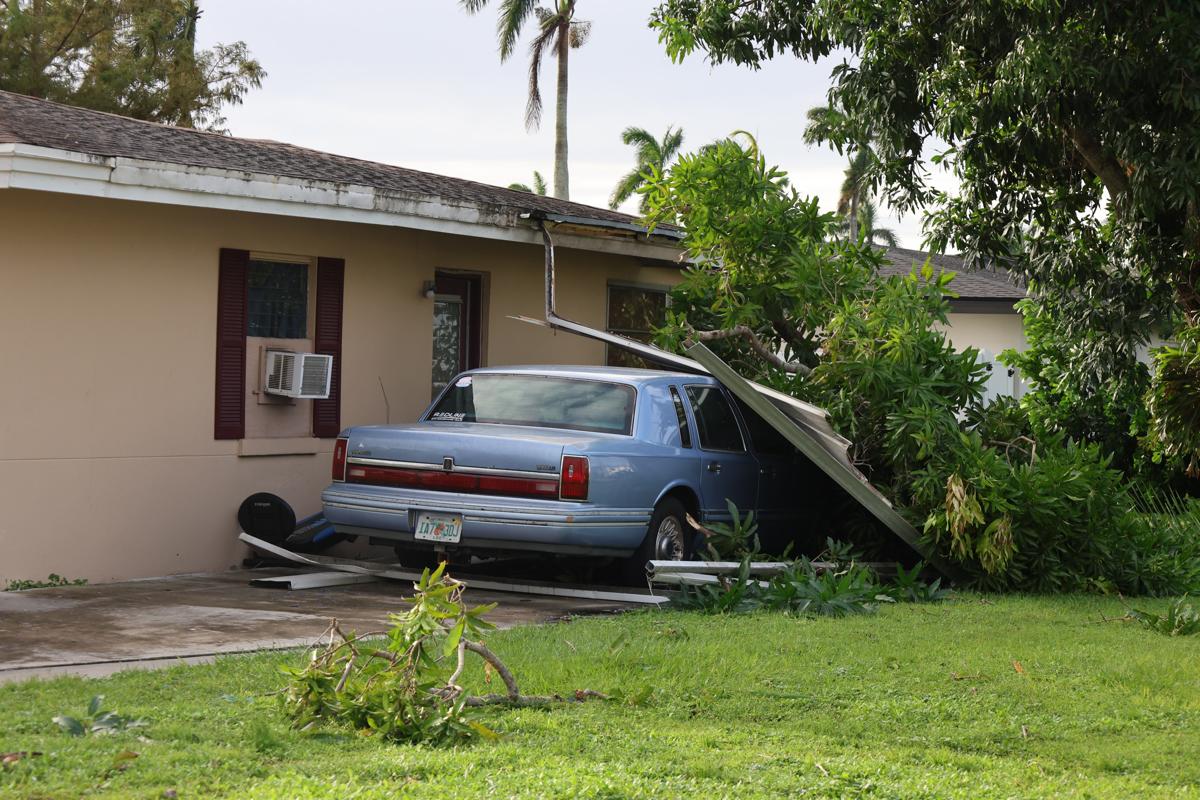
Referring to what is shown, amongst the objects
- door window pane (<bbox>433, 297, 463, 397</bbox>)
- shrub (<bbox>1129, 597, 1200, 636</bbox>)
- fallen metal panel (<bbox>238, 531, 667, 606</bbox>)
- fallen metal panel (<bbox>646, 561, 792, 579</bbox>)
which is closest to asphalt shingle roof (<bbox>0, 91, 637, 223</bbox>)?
door window pane (<bbox>433, 297, 463, 397</bbox>)

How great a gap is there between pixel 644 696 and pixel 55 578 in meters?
5.44

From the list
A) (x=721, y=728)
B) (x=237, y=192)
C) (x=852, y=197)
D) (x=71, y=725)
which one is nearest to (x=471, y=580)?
(x=237, y=192)

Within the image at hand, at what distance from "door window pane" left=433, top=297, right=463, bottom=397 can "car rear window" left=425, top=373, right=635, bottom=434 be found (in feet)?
7.68

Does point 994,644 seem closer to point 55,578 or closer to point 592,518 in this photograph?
point 592,518

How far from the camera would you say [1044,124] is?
13133 millimetres

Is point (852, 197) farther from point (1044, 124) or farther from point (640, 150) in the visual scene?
point (1044, 124)

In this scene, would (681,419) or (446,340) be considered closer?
(681,419)

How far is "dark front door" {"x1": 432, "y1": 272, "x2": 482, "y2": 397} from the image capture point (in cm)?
1346

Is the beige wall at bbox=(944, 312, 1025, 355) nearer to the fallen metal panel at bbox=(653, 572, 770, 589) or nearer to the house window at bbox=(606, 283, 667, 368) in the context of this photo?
the house window at bbox=(606, 283, 667, 368)

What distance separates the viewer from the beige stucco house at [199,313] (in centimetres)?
990

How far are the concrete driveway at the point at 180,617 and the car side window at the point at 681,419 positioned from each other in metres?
1.41

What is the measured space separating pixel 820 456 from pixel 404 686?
5520 mm

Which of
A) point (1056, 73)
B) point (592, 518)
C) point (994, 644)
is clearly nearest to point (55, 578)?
point (592, 518)

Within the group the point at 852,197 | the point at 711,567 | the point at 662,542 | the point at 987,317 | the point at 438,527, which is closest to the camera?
the point at 711,567
